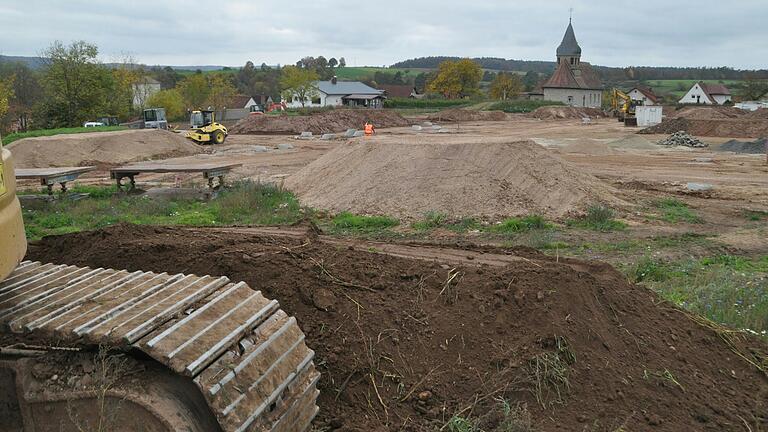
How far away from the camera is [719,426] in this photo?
4887 millimetres

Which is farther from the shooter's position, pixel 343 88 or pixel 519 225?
pixel 343 88

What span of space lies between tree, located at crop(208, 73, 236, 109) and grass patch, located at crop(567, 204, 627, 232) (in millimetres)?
65198

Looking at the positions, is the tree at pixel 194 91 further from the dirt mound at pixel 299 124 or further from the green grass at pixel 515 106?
the green grass at pixel 515 106

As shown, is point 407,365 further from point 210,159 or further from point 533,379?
point 210,159

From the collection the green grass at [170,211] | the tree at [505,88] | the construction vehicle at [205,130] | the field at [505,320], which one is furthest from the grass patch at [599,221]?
the tree at [505,88]

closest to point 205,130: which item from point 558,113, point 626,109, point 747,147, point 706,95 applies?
point 747,147

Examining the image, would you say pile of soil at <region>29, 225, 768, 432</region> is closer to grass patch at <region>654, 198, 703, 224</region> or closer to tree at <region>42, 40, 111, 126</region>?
grass patch at <region>654, 198, 703, 224</region>

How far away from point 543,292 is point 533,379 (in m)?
1.08

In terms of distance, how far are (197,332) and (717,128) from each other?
154 ft

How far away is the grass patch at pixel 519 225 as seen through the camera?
13492 mm

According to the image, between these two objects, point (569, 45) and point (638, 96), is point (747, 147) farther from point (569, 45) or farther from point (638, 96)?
point (569, 45)

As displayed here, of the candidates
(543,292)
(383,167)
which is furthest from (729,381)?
(383,167)

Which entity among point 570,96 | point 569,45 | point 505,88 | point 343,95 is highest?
A: point 569,45

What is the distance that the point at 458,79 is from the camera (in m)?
97.2
